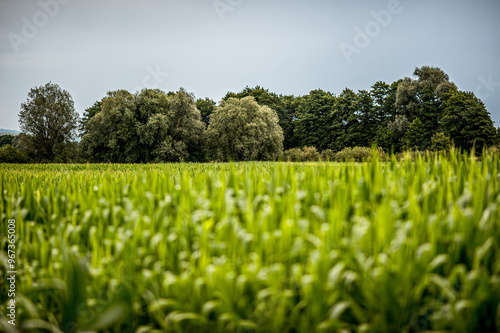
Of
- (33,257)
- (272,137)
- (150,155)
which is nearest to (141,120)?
(150,155)

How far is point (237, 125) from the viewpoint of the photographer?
1865 inches

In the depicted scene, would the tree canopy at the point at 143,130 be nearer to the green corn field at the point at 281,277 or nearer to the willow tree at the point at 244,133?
the willow tree at the point at 244,133

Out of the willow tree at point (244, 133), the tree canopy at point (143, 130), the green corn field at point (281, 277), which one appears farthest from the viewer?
the willow tree at point (244, 133)

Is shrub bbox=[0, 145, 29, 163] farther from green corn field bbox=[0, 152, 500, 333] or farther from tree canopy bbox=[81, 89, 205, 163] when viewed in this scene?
green corn field bbox=[0, 152, 500, 333]

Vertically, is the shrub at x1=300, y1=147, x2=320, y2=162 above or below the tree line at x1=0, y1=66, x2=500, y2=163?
below

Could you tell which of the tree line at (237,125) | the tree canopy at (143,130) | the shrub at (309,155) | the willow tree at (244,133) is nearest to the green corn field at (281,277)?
the tree line at (237,125)

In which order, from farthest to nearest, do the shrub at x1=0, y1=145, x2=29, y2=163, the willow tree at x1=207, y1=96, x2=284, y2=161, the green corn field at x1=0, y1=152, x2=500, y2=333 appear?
the shrub at x1=0, y1=145, x2=29, y2=163
the willow tree at x1=207, y1=96, x2=284, y2=161
the green corn field at x1=0, y1=152, x2=500, y2=333

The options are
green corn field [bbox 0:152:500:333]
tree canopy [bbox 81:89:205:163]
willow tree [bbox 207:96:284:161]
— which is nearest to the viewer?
green corn field [bbox 0:152:500:333]

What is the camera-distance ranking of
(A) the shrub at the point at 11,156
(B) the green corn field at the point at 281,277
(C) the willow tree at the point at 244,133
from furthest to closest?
(A) the shrub at the point at 11,156 < (C) the willow tree at the point at 244,133 < (B) the green corn field at the point at 281,277

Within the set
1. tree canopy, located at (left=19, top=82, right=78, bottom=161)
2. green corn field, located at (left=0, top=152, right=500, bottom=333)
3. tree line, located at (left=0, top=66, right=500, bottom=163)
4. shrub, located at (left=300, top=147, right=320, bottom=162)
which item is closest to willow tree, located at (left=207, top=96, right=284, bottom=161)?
tree line, located at (left=0, top=66, right=500, bottom=163)

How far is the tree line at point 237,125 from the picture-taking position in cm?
4559

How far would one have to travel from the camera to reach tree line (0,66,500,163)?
4559 cm

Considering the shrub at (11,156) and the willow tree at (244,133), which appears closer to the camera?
the willow tree at (244,133)

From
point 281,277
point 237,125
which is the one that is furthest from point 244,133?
point 281,277
